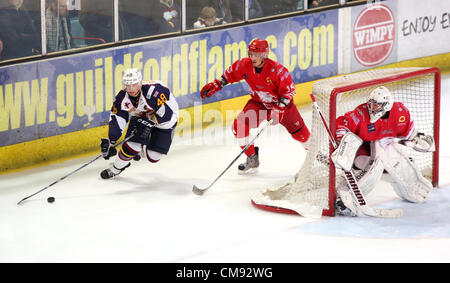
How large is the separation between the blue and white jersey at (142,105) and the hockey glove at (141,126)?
2.3 inches

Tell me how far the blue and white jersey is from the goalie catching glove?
1721mm

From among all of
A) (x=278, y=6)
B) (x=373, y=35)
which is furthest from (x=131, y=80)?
(x=373, y=35)

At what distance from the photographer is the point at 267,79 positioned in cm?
644

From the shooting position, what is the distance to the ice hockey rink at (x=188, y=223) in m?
5.02

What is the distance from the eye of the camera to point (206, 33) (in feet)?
26.4

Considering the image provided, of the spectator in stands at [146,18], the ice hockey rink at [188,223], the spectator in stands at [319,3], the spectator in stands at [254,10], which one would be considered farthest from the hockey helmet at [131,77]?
the spectator in stands at [319,3]

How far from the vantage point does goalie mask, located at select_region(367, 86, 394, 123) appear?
549 cm

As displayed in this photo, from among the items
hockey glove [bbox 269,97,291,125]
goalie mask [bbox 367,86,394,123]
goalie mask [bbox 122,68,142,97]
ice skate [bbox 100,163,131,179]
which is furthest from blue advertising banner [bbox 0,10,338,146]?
goalie mask [bbox 367,86,394,123]

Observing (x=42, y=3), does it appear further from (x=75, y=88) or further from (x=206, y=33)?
(x=206, y=33)

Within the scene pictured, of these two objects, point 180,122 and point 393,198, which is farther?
point 180,122

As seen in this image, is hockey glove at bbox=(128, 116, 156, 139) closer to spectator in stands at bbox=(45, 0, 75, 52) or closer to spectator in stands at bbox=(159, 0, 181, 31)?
spectator in stands at bbox=(45, 0, 75, 52)

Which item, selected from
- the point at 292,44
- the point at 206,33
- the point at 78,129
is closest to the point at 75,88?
the point at 78,129

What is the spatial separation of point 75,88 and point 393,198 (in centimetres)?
272

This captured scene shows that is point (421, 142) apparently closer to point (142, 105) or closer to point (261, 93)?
point (261, 93)
